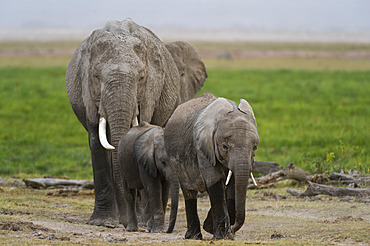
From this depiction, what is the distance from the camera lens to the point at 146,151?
7.73 meters

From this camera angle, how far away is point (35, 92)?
25828mm

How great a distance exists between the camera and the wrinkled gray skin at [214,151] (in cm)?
586

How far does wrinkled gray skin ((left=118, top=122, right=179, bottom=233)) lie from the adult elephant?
198 millimetres

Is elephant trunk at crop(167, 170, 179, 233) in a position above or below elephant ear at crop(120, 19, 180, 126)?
below

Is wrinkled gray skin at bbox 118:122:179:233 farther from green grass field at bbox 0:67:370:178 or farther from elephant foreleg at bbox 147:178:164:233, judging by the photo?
Answer: green grass field at bbox 0:67:370:178

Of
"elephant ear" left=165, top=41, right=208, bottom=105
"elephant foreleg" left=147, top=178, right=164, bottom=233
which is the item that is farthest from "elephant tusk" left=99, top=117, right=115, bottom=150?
"elephant ear" left=165, top=41, right=208, bottom=105

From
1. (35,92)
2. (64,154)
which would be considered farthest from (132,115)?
(35,92)

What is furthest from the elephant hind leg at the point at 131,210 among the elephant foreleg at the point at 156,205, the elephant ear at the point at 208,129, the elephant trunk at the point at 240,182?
the elephant trunk at the point at 240,182

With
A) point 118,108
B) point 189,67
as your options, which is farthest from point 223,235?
point 189,67

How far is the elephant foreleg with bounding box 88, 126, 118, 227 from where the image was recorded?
8766 mm

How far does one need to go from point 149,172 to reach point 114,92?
1057 mm

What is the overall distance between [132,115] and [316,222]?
7.64ft

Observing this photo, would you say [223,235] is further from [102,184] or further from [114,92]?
[102,184]

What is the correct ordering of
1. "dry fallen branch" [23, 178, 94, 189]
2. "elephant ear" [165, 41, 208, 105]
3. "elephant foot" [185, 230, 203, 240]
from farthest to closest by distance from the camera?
"elephant ear" [165, 41, 208, 105] < "dry fallen branch" [23, 178, 94, 189] < "elephant foot" [185, 230, 203, 240]
